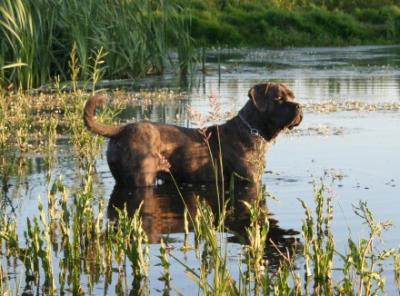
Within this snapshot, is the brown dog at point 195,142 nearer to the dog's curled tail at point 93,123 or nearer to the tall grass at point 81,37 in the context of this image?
the dog's curled tail at point 93,123

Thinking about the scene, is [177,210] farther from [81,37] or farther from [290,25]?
[290,25]

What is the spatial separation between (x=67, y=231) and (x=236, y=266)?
119 cm

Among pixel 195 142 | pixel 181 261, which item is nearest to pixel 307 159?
pixel 195 142

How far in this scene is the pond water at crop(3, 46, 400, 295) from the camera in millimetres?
8469

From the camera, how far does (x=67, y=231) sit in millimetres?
7363

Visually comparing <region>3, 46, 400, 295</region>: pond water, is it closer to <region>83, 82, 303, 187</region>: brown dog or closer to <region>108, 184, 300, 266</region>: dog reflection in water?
<region>108, 184, 300, 266</region>: dog reflection in water

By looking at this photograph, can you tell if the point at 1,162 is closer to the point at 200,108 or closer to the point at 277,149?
the point at 277,149

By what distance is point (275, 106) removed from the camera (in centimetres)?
1084

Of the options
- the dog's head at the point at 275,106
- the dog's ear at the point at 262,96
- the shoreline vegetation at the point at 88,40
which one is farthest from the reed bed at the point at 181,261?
the shoreline vegetation at the point at 88,40

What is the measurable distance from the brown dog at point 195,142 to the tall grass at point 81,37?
4.71 metres

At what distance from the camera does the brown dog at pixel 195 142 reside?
10.2 m

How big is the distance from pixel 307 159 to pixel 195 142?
1.63m

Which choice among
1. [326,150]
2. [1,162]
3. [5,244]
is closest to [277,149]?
[326,150]

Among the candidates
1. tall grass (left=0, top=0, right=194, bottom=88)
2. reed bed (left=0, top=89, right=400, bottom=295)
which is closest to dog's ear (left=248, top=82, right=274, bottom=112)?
reed bed (left=0, top=89, right=400, bottom=295)
